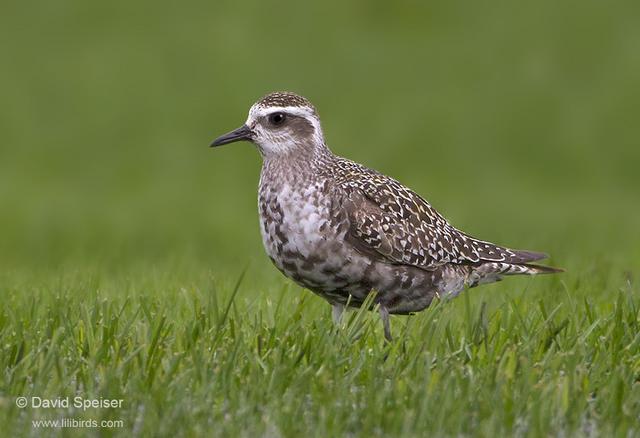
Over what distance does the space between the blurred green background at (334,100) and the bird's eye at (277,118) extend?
968cm

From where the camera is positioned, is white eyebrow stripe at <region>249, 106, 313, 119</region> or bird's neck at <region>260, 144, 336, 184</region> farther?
white eyebrow stripe at <region>249, 106, 313, 119</region>

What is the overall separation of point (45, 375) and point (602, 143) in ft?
56.2

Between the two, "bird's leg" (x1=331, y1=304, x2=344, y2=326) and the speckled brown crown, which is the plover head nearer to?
the speckled brown crown

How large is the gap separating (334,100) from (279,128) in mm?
13480

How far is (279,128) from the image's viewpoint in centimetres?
895

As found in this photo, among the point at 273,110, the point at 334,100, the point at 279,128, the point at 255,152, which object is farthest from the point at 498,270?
the point at 334,100

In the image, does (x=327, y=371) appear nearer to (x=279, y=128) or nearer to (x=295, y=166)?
(x=295, y=166)

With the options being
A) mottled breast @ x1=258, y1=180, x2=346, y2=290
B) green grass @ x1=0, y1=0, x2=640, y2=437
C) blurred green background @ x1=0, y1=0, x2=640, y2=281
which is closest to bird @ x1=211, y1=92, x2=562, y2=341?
mottled breast @ x1=258, y1=180, x2=346, y2=290

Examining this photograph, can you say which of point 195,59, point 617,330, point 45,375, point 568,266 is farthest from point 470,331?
point 195,59

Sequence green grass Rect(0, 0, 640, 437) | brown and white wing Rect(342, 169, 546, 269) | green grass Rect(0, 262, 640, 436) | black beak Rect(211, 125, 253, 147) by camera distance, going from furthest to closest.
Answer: green grass Rect(0, 0, 640, 437) < black beak Rect(211, 125, 253, 147) < brown and white wing Rect(342, 169, 546, 269) < green grass Rect(0, 262, 640, 436)

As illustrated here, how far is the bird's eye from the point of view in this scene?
29.2ft

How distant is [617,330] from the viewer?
755 cm

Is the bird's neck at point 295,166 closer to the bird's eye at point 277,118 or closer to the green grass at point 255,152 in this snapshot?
the bird's eye at point 277,118

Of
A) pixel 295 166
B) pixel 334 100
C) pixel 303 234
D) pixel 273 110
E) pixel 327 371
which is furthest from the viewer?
pixel 334 100
